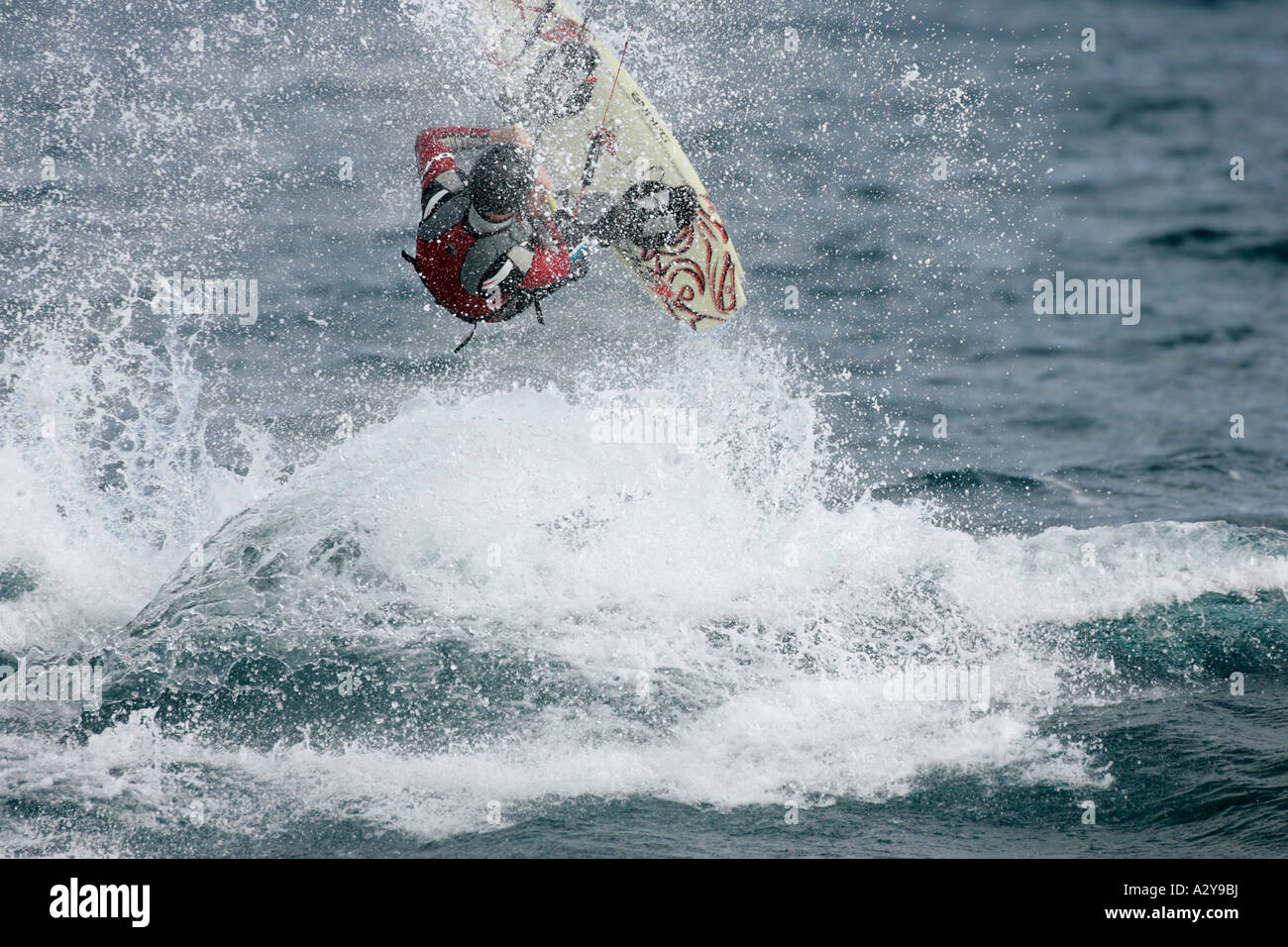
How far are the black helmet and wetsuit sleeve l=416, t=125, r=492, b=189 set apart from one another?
644 millimetres

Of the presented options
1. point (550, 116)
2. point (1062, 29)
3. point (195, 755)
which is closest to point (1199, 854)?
point (195, 755)

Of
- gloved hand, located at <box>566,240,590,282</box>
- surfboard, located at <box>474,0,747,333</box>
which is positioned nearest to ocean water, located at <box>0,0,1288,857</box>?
surfboard, located at <box>474,0,747,333</box>

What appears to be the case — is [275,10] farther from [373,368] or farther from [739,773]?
[739,773]

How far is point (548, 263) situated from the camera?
7.58 meters

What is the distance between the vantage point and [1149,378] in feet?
38.1

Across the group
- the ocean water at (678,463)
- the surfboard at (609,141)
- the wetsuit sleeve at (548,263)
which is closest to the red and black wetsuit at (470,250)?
the wetsuit sleeve at (548,263)

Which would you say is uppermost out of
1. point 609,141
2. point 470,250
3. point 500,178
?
point 609,141

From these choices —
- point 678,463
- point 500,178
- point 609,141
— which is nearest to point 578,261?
point 500,178

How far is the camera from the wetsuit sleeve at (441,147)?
24.8 ft

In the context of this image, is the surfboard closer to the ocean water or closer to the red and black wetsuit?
the ocean water

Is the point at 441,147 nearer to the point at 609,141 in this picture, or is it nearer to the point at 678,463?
the point at 609,141

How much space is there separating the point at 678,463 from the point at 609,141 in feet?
8.45

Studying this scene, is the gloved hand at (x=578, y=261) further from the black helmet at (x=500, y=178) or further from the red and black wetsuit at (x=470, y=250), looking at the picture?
the black helmet at (x=500, y=178)
